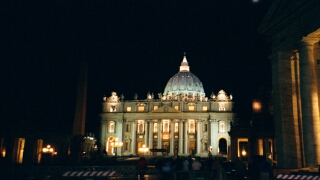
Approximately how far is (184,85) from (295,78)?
97208mm

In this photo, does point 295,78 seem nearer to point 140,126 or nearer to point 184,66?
point 140,126

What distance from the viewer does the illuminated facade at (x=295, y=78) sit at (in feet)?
62.0

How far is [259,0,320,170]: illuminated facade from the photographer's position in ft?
62.0

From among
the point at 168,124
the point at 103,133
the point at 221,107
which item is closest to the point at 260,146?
the point at 221,107

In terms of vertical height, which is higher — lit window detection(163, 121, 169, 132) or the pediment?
the pediment

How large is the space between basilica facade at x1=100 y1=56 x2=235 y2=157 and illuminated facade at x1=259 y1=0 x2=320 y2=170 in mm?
69545

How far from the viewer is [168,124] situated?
96000 millimetres

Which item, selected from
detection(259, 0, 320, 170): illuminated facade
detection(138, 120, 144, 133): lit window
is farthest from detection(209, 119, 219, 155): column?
detection(259, 0, 320, 170): illuminated facade

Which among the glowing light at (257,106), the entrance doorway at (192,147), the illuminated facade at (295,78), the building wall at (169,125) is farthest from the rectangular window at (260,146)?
the entrance doorway at (192,147)

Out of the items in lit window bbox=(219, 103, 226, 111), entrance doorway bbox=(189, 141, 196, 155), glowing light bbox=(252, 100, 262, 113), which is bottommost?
entrance doorway bbox=(189, 141, 196, 155)

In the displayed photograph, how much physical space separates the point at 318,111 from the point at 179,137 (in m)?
74.8

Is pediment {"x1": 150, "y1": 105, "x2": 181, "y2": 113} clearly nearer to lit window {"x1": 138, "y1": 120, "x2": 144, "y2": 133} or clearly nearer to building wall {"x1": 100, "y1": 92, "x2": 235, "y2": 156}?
building wall {"x1": 100, "y1": 92, "x2": 235, "y2": 156}

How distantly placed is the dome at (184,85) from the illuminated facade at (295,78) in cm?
9498

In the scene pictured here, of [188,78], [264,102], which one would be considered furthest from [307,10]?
[188,78]
